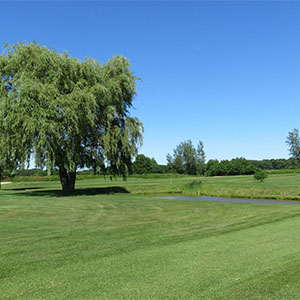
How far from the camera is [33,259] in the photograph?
6.78m

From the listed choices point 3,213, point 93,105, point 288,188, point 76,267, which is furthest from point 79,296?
point 288,188

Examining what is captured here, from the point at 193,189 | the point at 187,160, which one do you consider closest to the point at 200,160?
the point at 187,160

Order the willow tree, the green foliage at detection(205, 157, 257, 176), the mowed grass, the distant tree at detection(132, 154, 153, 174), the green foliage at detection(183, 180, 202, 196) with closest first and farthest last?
the mowed grass < the willow tree < the green foliage at detection(183, 180, 202, 196) < the green foliage at detection(205, 157, 257, 176) < the distant tree at detection(132, 154, 153, 174)

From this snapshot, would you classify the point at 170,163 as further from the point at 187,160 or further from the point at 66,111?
the point at 66,111

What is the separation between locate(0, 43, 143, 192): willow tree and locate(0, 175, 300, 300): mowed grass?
34.2ft

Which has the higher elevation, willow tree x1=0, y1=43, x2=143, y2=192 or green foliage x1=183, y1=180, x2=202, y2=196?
willow tree x1=0, y1=43, x2=143, y2=192

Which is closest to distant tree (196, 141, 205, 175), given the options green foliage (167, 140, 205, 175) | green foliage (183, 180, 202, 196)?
green foliage (167, 140, 205, 175)

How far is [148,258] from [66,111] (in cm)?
1729

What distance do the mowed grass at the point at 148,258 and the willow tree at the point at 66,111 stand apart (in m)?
10.4

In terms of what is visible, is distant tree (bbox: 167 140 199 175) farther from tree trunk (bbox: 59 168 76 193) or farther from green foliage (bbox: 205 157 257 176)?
tree trunk (bbox: 59 168 76 193)

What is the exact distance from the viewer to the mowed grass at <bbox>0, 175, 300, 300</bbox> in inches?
193

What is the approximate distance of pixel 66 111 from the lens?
2222 centimetres

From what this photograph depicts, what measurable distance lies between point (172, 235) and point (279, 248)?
3043 mm

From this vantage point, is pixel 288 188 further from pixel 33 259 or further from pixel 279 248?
pixel 33 259
